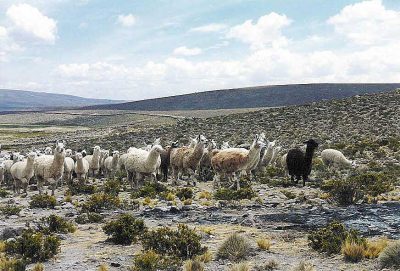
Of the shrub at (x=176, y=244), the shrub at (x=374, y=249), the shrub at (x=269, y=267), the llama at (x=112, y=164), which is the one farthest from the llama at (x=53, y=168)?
the shrub at (x=374, y=249)

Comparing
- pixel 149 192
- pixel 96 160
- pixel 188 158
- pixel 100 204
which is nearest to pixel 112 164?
pixel 96 160

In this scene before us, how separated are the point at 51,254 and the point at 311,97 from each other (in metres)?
141

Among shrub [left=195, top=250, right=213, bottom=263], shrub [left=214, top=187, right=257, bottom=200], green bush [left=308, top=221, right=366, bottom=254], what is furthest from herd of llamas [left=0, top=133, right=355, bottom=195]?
shrub [left=195, top=250, right=213, bottom=263]

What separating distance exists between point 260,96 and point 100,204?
14388 centimetres

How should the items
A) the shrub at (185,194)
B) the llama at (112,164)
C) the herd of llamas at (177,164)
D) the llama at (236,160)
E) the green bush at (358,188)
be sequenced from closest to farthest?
the green bush at (358,188)
the shrub at (185,194)
the herd of llamas at (177,164)
the llama at (236,160)
the llama at (112,164)

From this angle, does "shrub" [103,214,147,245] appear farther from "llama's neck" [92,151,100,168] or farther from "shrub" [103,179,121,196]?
"llama's neck" [92,151,100,168]

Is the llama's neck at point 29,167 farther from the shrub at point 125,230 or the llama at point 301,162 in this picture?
the llama at point 301,162

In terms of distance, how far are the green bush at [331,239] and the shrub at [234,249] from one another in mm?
1220

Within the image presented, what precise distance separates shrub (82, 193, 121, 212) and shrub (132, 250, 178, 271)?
5122 millimetres

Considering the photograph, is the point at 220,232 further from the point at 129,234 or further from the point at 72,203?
the point at 72,203

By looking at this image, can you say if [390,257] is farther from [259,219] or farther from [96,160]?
[96,160]

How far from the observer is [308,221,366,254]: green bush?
8117mm

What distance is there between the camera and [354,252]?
767cm

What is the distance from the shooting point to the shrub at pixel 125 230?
9.30 meters
